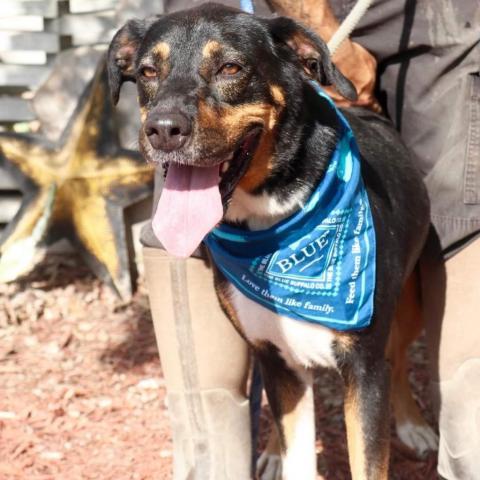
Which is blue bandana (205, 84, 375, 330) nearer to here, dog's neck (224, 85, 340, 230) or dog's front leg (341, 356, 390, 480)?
dog's neck (224, 85, 340, 230)

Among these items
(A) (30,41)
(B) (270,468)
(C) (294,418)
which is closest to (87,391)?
(B) (270,468)

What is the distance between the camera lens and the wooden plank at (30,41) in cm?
646

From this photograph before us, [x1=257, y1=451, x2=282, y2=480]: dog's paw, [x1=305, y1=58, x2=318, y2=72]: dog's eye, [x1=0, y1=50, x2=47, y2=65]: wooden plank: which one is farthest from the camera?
[x1=0, y1=50, x2=47, y2=65]: wooden plank

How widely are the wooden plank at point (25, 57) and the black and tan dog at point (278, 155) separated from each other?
10.2 ft

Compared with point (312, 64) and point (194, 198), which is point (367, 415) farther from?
point (312, 64)

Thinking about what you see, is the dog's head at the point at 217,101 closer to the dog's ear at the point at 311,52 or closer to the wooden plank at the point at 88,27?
the dog's ear at the point at 311,52

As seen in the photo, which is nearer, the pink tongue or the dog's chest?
the pink tongue

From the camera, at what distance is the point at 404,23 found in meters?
3.83

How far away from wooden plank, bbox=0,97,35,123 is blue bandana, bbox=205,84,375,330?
3.42 meters

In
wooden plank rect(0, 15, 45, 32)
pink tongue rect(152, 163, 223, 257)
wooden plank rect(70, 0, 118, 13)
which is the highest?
pink tongue rect(152, 163, 223, 257)

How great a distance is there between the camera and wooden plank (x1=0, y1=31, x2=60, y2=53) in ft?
21.2

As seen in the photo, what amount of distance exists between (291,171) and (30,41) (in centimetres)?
366

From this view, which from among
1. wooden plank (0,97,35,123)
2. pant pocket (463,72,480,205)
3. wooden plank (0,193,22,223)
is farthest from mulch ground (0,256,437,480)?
pant pocket (463,72,480,205)

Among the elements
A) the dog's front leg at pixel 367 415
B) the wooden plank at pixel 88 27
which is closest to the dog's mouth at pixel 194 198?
the dog's front leg at pixel 367 415
